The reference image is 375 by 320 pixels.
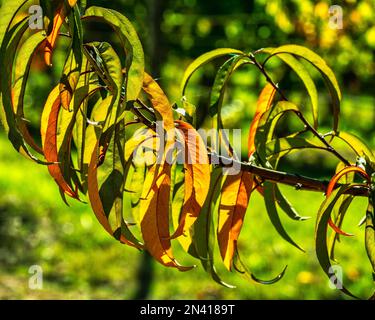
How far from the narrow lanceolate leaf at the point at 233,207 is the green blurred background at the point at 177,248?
7.63 feet

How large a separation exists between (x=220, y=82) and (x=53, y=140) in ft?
0.66

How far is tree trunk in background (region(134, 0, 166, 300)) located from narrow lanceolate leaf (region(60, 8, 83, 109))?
2.57m

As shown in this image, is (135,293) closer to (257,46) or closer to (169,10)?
(257,46)

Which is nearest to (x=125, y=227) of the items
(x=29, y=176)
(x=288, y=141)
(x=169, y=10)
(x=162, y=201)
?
(x=162, y=201)

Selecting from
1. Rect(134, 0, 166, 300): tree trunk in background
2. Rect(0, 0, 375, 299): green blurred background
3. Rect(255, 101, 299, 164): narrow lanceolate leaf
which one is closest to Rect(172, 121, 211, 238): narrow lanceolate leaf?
Rect(255, 101, 299, 164): narrow lanceolate leaf

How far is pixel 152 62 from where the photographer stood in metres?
3.35

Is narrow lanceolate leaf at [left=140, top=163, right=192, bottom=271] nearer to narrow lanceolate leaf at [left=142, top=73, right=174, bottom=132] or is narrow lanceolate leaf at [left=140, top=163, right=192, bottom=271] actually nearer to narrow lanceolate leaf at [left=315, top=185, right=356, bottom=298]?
narrow lanceolate leaf at [left=142, top=73, right=174, bottom=132]

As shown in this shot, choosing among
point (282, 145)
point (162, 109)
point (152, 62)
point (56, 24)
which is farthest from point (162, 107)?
point (152, 62)

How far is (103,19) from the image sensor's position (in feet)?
2.33

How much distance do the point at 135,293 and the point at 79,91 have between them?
271cm

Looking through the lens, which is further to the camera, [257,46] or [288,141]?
[257,46]

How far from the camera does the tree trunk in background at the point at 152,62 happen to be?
3.34 m

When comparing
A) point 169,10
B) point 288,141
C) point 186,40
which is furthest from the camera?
point 186,40
